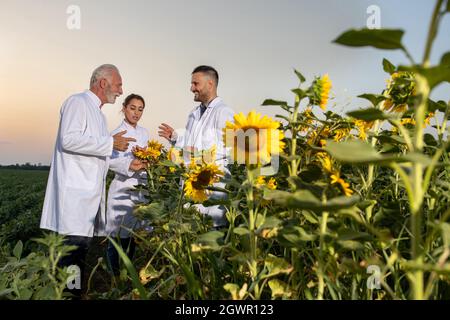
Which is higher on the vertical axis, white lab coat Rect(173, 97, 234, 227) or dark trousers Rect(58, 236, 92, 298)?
white lab coat Rect(173, 97, 234, 227)

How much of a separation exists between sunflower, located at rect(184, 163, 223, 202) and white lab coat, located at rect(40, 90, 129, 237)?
1413 mm

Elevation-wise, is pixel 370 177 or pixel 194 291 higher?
pixel 370 177

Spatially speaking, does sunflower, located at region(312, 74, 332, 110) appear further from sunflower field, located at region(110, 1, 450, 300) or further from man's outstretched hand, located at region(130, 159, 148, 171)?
man's outstretched hand, located at region(130, 159, 148, 171)

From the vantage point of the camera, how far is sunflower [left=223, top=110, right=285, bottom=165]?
3.84ft

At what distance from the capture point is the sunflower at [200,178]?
1560mm

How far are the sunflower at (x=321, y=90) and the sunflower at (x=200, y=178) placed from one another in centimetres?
42

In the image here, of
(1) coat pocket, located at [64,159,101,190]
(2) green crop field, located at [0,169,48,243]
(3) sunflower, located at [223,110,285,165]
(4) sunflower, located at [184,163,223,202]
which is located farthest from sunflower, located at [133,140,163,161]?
(3) sunflower, located at [223,110,285,165]

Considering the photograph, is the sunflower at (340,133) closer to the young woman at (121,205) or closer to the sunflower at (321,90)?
the sunflower at (321,90)

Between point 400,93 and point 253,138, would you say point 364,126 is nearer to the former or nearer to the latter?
point 400,93

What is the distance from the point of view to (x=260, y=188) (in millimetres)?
1169
